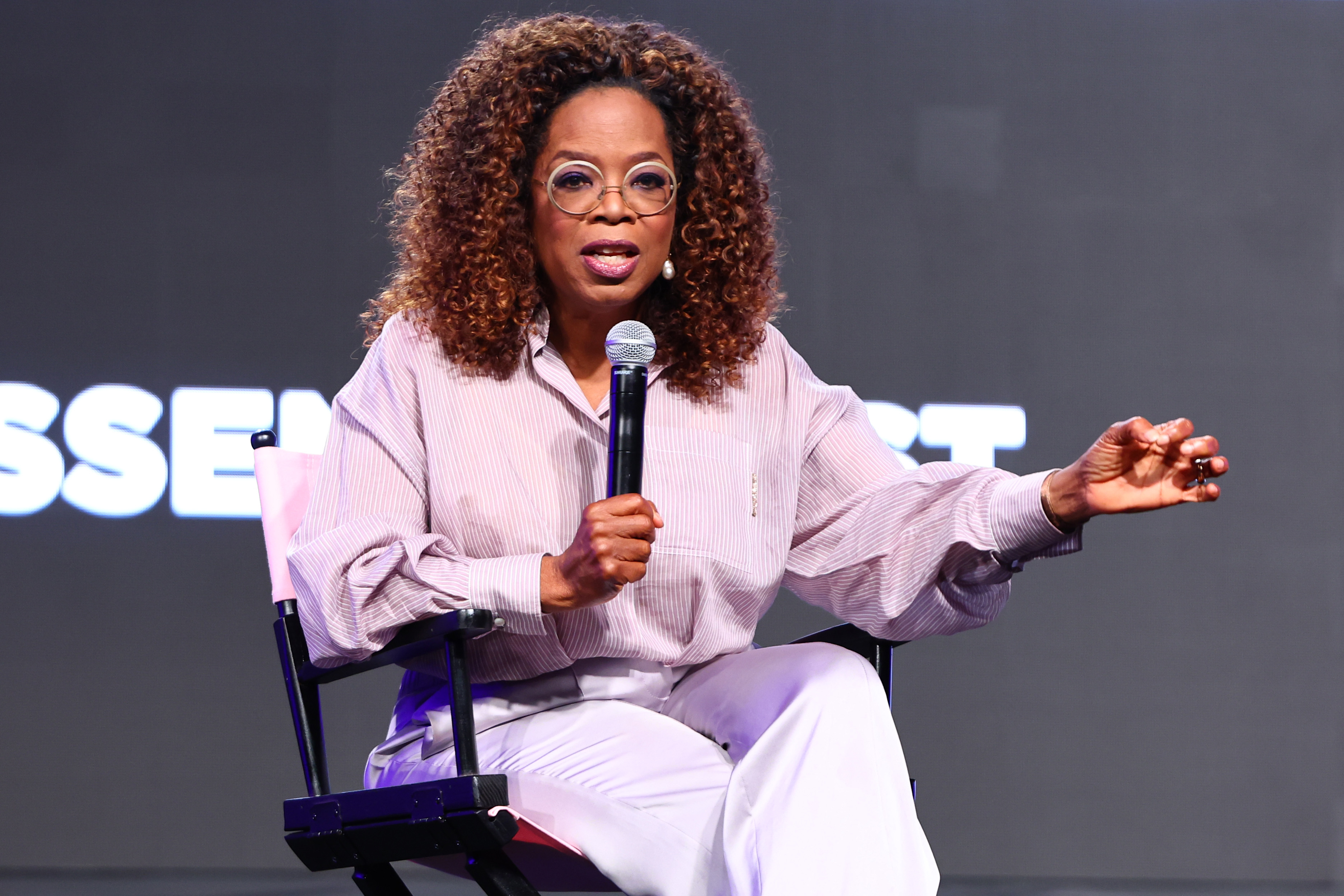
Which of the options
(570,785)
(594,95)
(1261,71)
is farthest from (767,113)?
(570,785)

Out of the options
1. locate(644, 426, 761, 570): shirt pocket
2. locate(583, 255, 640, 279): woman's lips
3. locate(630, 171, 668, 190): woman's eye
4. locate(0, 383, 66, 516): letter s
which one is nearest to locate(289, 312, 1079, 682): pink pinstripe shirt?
locate(644, 426, 761, 570): shirt pocket

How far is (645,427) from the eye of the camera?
5.75 feet

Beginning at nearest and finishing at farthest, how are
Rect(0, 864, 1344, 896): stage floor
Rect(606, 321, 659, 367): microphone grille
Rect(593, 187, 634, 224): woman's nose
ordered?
1. Rect(606, 321, 659, 367): microphone grille
2. Rect(593, 187, 634, 224): woman's nose
3. Rect(0, 864, 1344, 896): stage floor

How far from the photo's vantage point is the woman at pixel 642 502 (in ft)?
4.66

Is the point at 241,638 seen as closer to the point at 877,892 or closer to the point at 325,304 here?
the point at 325,304

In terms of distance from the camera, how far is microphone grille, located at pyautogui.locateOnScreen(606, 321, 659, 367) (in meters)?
1.45

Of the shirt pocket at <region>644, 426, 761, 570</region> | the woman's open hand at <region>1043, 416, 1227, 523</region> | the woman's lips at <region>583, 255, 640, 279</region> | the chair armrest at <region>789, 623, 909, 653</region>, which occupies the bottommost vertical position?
the chair armrest at <region>789, 623, 909, 653</region>

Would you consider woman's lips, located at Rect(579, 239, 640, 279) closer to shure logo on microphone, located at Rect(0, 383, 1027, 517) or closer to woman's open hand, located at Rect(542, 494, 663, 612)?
woman's open hand, located at Rect(542, 494, 663, 612)

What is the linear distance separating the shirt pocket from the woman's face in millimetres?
202

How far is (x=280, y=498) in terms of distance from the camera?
74.6 inches

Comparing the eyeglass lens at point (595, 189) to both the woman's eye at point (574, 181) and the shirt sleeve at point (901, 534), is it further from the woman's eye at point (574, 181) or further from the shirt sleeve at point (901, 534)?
the shirt sleeve at point (901, 534)

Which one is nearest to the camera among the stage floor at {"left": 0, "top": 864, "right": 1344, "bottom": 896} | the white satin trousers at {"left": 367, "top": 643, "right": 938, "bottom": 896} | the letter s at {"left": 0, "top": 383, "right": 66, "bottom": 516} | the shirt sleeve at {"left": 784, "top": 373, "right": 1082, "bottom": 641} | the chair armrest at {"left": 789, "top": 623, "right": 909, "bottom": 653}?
the white satin trousers at {"left": 367, "top": 643, "right": 938, "bottom": 896}

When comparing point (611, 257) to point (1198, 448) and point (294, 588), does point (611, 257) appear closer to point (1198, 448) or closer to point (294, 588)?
point (294, 588)

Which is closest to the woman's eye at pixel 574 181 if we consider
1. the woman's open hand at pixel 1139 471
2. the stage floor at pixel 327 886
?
the woman's open hand at pixel 1139 471
